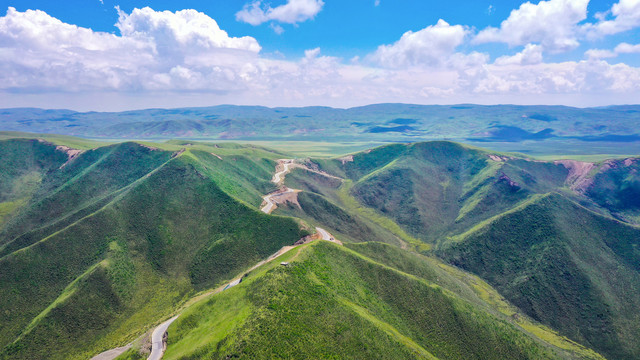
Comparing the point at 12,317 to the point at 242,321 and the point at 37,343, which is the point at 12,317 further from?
the point at 242,321

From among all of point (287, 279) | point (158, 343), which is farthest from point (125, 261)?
point (287, 279)

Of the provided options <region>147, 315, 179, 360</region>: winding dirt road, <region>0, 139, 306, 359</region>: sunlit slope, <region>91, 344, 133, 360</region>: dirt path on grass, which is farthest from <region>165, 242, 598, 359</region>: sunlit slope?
<region>0, 139, 306, 359</region>: sunlit slope

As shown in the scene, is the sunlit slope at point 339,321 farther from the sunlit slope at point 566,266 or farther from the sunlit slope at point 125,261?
the sunlit slope at point 125,261

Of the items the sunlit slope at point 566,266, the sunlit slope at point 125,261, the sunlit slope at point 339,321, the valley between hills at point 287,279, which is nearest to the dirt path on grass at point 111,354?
the valley between hills at point 287,279

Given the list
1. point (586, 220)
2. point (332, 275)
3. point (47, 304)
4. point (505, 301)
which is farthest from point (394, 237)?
point (47, 304)

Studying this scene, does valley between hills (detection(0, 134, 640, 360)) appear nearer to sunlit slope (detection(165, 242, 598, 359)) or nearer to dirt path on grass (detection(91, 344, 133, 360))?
sunlit slope (detection(165, 242, 598, 359))
